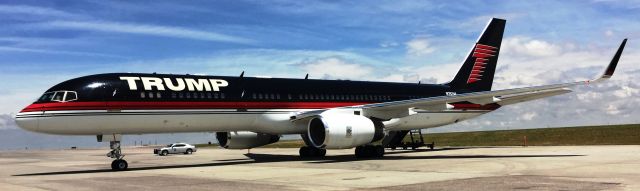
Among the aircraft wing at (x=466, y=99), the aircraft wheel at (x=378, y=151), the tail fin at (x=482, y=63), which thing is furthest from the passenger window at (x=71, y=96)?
the tail fin at (x=482, y=63)

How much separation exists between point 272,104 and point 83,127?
8.19 meters

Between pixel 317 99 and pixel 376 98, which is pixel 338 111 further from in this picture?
pixel 376 98

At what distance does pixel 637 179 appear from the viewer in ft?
46.4

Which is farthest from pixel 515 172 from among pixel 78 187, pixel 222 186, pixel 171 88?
pixel 171 88

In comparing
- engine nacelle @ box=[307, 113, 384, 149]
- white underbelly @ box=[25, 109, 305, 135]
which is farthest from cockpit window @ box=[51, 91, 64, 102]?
engine nacelle @ box=[307, 113, 384, 149]

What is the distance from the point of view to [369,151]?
28047mm

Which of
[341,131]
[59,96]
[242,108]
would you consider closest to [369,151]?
[341,131]

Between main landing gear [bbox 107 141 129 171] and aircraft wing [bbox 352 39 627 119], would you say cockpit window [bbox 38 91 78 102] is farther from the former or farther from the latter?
aircraft wing [bbox 352 39 627 119]

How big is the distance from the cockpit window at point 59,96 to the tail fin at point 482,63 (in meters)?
22.0

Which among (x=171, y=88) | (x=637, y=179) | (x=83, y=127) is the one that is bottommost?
(x=637, y=179)

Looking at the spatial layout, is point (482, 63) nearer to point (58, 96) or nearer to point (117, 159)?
point (117, 159)

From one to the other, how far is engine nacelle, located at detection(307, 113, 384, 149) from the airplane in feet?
0.14

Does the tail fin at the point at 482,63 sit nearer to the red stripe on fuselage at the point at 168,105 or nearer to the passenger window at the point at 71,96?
the red stripe on fuselage at the point at 168,105

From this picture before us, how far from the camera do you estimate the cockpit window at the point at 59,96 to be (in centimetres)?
2142
